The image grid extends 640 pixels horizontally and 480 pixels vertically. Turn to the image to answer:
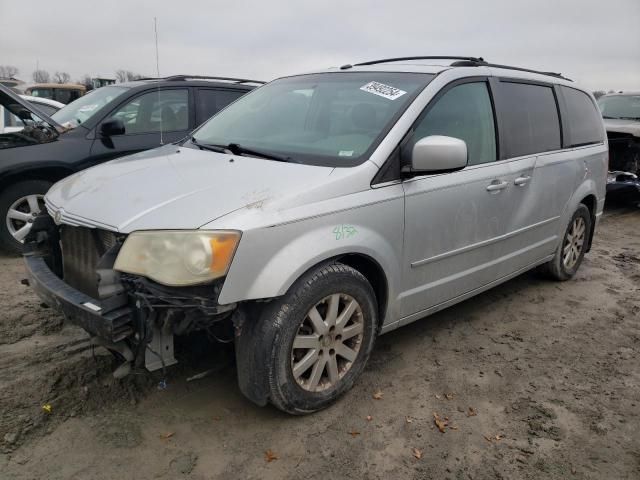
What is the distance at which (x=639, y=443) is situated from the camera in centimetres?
266

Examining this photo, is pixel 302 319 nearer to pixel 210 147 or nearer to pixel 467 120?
pixel 210 147

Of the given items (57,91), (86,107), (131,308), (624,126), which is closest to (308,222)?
(131,308)

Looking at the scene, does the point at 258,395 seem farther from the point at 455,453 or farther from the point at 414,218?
the point at 414,218

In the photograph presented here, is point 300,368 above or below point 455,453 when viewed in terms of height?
above

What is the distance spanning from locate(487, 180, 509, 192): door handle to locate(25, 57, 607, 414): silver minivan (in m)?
0.02

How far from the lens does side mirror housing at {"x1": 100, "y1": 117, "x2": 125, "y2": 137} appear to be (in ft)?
17.1

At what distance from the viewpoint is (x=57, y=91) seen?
18.4 meters

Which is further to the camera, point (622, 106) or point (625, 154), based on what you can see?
point (622, 106)

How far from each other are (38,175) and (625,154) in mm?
8487

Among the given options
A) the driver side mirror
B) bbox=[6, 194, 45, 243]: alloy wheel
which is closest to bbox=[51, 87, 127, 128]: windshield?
the driver side mirror

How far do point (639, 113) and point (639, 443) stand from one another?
8439 millimetres

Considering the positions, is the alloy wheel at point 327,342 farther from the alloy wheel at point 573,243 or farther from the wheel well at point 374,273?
the alloy wheel at point 573,243

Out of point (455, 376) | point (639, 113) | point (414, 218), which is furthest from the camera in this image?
point (639, 113)

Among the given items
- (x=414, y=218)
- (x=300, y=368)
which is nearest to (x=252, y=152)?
(x=414, y=218)
